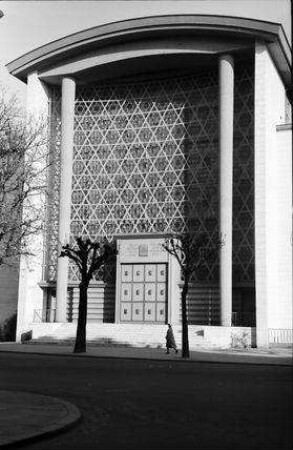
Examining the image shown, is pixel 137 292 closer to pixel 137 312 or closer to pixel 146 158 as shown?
pixel 137 312

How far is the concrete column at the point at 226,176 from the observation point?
36.3 metres

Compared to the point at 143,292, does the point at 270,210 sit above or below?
above

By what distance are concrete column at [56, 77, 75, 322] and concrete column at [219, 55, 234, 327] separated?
34.5 ft

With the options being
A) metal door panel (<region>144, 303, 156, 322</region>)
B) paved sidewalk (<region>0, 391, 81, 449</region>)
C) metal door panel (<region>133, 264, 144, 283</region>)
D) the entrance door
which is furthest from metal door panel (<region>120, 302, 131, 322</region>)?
paved sidewalk (<region>0, 391, 81, 449</region>)

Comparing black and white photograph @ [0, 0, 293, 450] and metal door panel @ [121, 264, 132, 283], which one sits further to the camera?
metal door panel @ [121, 264, 132, 283]

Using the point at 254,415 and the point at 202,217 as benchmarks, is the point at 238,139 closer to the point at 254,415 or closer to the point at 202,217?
the point at 202,217

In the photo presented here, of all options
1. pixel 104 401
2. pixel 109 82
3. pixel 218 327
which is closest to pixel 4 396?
pixel 104 401

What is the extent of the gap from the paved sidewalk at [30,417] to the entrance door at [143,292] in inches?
1120

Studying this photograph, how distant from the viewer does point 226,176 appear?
37344 millimetres

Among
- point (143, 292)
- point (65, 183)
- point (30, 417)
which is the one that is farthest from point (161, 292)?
point (30, 417)

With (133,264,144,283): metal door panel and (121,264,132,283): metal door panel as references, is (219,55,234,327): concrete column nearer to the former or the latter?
(133,264,144,283): metal door panel

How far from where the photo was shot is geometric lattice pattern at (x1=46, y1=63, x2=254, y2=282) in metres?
39.6

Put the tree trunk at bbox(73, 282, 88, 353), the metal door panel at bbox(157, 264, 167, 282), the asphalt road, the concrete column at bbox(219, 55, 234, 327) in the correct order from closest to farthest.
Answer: the asphalt road
the tree trunk at bbox(73, 282, 88, 353)
the concrete column at bbox(219, 55, 234, 327)
the metal door panel at bbox(157, 264, 167, 282)

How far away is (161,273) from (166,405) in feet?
96.7
